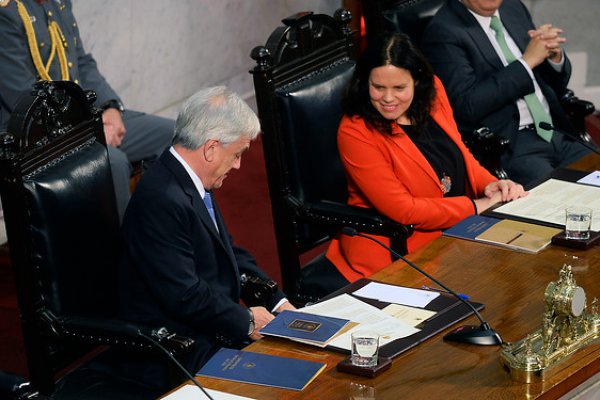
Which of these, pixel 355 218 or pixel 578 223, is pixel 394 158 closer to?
pixel 355 218

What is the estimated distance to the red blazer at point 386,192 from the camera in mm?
3861

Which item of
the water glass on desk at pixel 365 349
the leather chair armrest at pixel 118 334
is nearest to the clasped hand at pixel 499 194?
the water glass on desk at pixel 365 349

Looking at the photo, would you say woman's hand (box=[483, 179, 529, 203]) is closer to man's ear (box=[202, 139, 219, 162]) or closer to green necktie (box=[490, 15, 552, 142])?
green necktie (box=[490, 15, 552, 142])

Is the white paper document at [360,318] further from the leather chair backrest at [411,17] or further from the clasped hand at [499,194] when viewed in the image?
the leather chair backrest at [411,17]

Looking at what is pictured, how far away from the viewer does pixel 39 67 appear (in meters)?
4.73

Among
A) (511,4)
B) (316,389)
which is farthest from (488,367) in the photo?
(511,4)

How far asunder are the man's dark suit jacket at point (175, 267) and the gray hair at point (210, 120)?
91 millimetres

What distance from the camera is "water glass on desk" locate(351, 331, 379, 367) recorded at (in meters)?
2.76

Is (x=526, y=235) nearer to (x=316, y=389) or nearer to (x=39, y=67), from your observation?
(x=316, y=389)

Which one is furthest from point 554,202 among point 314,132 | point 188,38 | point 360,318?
point 188,38

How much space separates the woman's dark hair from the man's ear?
84 centimetres

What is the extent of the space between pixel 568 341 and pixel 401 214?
1075 mm

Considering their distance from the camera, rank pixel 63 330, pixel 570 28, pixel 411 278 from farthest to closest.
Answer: pixel 570 28 < pixel 411 278 < pixel 63 330

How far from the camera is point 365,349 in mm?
2770
